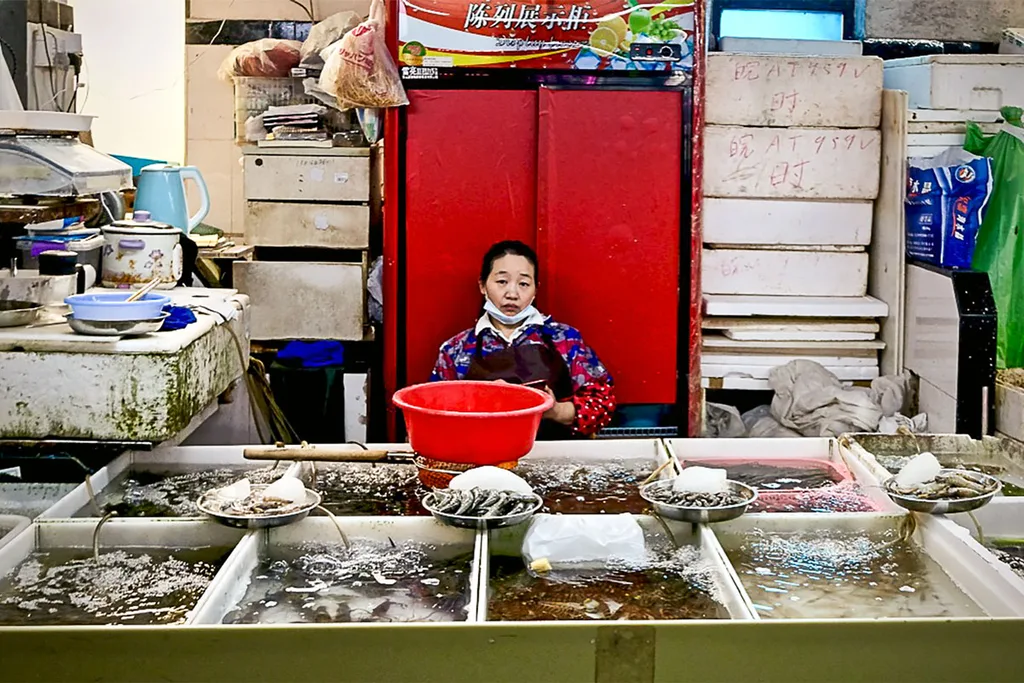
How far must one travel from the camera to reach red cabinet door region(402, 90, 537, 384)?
15.5ft

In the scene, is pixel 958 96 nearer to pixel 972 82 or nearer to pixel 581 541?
pixel 972 82

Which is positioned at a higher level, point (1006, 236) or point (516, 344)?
point (1006, 236)

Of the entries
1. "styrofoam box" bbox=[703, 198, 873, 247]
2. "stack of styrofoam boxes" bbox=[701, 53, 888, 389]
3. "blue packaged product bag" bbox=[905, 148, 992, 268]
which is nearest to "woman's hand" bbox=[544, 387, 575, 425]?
"stack of styrofoam boxes" bbox=[701, 53, 888, 389]

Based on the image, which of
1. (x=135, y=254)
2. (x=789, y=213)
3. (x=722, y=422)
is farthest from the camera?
(x=722, y=422)

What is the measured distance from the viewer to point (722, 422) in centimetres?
524

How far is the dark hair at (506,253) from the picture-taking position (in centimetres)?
437

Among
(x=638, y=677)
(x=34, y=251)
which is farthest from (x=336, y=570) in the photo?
(x=34, y=251)

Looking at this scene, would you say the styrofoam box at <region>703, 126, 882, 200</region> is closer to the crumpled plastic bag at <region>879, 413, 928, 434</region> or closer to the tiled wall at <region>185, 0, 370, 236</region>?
the crumpled plastic bag at <region>879, 413, 928, 434</region>

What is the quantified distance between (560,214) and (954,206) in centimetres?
163

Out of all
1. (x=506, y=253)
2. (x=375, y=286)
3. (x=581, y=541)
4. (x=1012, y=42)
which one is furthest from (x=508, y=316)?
(x=1012, y=42)

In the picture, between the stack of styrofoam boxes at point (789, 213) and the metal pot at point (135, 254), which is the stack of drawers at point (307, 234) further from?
the stack of styrofoam boxes at point (789, 213)

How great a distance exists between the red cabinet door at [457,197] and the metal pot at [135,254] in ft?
3.87

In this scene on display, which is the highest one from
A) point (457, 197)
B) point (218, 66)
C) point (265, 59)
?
point (218, 66)

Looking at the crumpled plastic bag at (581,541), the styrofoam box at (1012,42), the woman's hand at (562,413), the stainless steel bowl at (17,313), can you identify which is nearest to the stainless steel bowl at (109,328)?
the stainless steel bowl at (17,313)
